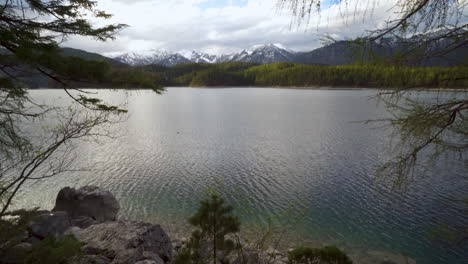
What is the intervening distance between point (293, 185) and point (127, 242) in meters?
9.16

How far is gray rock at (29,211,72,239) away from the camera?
24.3 feet

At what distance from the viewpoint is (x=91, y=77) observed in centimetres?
525

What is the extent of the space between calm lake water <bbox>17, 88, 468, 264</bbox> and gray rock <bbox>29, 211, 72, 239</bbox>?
3474 millimetres

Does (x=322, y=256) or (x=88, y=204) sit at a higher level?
(x=322, y=256)

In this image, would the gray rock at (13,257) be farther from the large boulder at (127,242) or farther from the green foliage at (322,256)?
the green foliage at (322,256)

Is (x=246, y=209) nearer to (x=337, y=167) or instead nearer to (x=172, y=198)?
(x=172, y=198)

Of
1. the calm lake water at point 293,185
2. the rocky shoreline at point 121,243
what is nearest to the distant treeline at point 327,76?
the calm lake water at point 293,185

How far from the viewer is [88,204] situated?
10453 mm

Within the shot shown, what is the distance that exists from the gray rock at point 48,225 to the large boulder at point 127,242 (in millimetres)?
443

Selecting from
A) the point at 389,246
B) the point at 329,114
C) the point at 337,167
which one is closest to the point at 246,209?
the point at 389,246

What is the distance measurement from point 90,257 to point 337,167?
14149 mm

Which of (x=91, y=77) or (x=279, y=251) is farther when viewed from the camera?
(x=279, y=251)

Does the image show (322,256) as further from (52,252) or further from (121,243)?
(121,243)

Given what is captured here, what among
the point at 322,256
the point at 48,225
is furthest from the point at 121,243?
the point at 322,256
